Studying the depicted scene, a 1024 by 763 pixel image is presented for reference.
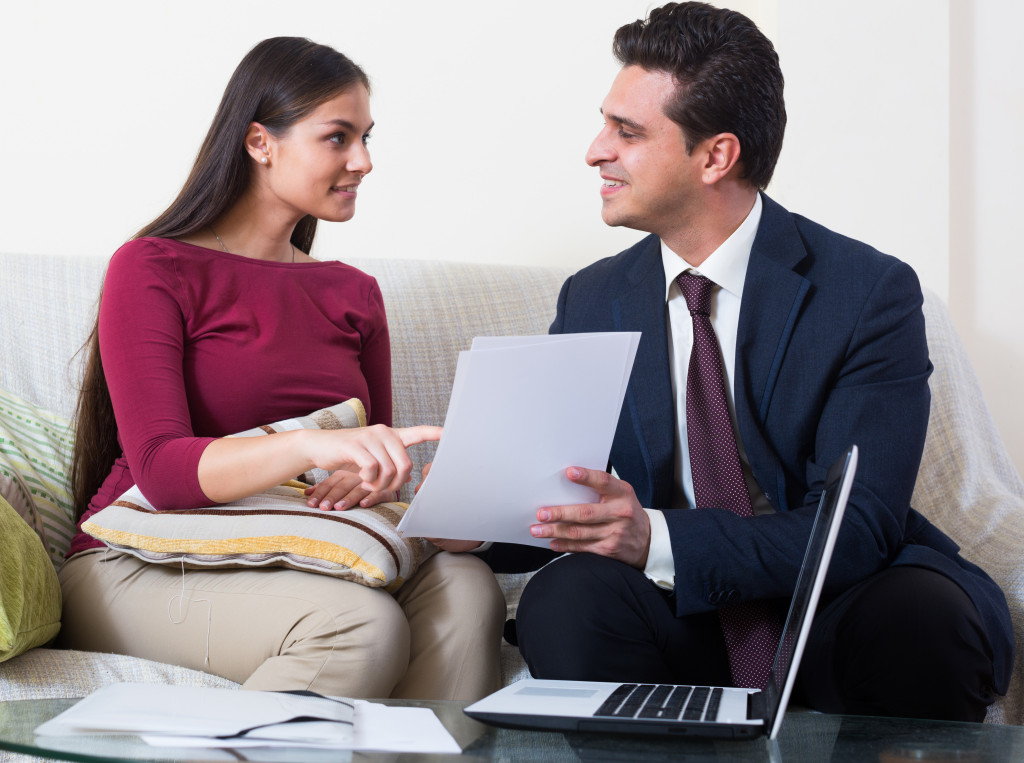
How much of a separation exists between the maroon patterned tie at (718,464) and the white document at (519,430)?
22 cm

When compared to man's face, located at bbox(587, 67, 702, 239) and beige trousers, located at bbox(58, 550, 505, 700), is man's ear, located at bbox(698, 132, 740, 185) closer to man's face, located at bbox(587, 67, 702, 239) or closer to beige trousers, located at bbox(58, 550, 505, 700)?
man's face, located at bbox(587, 67, 702, 239)

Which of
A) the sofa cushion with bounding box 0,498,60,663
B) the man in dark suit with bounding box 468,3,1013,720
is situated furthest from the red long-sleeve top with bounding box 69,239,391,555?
the man in dark suit with bounding box 468,3,1013,720

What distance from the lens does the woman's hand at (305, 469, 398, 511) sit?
3.92ft

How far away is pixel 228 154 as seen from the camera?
4.70 feet

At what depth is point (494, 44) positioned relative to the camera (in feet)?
6.82

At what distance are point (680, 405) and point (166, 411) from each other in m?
0.65

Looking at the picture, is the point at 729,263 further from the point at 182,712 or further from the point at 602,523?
the point at 182,712

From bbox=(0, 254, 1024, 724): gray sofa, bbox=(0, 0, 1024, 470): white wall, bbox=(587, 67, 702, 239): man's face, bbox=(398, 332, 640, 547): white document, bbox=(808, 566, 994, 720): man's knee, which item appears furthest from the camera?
bbox=(0, 0, 1024, 470): white wall

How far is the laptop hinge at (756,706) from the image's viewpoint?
2.45 ft

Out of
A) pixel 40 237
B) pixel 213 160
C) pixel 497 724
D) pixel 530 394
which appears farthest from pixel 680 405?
pixel 40 237

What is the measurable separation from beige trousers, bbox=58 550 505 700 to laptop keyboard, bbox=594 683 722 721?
0.34 meters

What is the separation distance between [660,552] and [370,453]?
1.17 feet

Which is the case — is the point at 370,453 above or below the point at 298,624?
above

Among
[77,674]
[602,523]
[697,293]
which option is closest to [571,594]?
[602,523]
